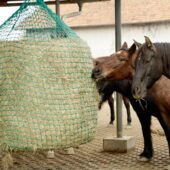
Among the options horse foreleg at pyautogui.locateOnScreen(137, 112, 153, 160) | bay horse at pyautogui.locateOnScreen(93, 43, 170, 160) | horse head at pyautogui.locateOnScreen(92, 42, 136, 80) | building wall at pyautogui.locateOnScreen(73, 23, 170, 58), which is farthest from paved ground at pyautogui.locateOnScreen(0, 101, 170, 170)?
building wall at pyautogui.locateOnScreen(73, 23, 170, 58)

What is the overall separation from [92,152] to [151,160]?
3.64 feet

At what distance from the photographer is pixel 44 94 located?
4094 millimetres

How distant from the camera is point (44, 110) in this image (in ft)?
13.4

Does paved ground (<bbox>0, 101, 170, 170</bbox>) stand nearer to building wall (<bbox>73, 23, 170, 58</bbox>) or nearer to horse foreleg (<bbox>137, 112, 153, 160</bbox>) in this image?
horse foreleg (<bbox>137, 112, 153, 160</bbox>)

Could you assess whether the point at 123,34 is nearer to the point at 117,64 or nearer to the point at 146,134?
the point at 146,134

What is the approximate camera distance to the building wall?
69.7 feet

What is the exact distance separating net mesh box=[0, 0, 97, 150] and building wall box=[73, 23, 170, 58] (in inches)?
677

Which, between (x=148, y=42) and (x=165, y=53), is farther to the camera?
(x=165, y=53)

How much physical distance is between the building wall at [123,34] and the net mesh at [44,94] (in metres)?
17.2

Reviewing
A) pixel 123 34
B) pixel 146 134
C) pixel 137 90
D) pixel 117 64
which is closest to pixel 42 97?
pixel 137 90

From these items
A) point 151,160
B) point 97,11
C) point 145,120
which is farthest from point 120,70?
point 97,11

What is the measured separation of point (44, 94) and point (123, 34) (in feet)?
60.5

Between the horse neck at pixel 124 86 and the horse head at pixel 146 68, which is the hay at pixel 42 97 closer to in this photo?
the horse head at pixel 146 68

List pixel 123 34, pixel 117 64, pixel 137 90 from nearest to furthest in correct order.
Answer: pixel 137 90
pixel 117 64
pixel 123 34
